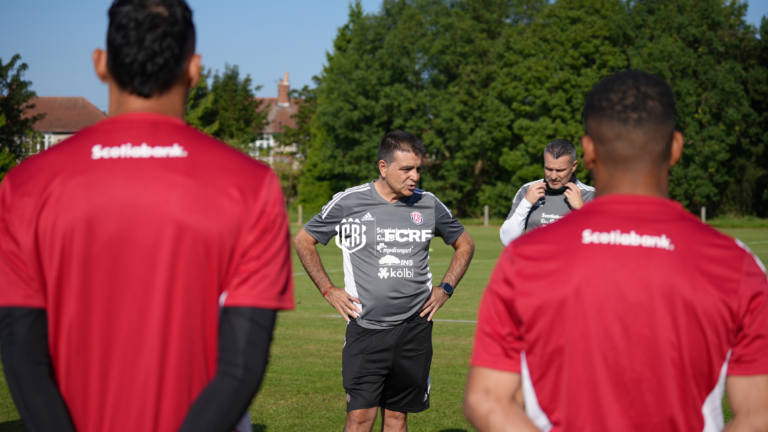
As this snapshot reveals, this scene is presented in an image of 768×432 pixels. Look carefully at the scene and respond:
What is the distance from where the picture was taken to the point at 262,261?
2.12 m

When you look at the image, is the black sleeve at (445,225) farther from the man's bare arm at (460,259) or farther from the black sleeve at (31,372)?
the black sleeve at (31,372)

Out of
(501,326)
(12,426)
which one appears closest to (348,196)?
(12,426)

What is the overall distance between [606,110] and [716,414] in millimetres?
965

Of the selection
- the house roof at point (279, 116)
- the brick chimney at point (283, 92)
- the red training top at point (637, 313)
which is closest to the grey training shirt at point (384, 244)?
the red training top at point (637, 313)

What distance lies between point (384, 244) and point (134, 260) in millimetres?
4087

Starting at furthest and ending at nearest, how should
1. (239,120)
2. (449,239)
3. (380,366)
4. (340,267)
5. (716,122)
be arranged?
(239,120) < (716,122) < (340,267) < (449,239) < (380,366)

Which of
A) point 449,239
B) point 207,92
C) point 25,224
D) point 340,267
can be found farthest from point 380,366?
point 207,92

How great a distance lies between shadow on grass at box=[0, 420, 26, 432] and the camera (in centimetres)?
644

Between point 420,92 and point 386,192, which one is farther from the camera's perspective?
point 420,92

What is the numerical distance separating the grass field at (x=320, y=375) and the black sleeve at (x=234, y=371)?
5088mm

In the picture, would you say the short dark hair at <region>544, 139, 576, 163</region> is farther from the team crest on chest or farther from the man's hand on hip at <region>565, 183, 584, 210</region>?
the team crest on chest

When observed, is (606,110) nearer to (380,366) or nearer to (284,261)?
(284,261)

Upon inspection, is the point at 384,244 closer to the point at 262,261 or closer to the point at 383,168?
the point at 383,168

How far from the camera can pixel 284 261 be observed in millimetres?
2189
